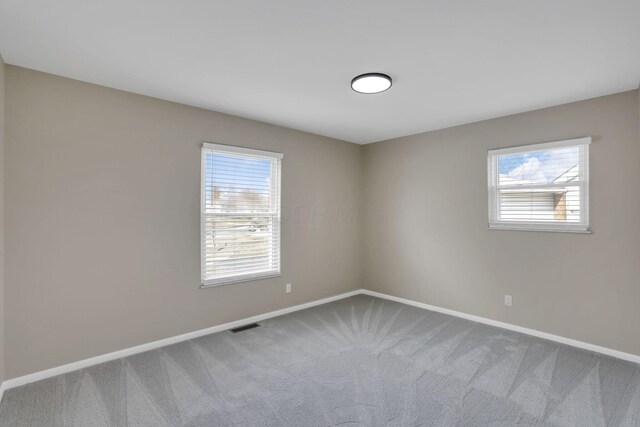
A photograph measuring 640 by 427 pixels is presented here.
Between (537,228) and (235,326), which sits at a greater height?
(537,228)

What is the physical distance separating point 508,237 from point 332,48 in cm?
300

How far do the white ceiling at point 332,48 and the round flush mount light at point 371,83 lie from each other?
0.08 m

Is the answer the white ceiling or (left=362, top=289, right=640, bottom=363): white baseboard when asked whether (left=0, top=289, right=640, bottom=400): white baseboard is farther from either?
the white ceiling

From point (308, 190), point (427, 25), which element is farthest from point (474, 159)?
point (427, 25)

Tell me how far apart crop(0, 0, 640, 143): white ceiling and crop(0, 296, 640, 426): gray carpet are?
8.22 feet

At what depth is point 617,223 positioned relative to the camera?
313cm

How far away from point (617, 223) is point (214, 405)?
3901 mm

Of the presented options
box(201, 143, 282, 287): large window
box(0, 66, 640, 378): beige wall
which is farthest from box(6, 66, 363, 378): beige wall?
box(201, 143, 282, 287): large window

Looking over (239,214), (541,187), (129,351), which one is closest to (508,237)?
(541,187)

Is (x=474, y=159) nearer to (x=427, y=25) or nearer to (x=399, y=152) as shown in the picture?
(x=399, y=152)

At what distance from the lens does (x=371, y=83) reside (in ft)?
9.29

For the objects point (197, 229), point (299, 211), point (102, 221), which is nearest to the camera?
point (102, 221)

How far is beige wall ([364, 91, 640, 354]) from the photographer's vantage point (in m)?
3.11

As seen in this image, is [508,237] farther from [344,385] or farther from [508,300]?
[344,385]
